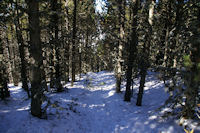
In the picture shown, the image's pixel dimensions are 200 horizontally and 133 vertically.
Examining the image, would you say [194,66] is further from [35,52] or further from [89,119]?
[35,52]

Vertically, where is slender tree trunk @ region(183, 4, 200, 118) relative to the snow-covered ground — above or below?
above

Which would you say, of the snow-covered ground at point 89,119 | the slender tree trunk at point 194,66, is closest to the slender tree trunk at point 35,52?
the snow-covered ground at point 89,119

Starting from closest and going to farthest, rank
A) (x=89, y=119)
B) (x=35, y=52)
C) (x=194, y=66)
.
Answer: (x=194, y=66) < (x=35, y=52) < (x=89, y=119)

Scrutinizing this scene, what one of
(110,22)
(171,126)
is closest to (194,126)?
(171,126)

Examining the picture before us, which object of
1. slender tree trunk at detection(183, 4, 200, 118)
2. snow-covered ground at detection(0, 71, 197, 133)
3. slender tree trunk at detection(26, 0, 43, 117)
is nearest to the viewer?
slender tree trunk at detection(183, 4, 200, 118)

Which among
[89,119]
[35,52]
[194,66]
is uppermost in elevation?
[35,52]

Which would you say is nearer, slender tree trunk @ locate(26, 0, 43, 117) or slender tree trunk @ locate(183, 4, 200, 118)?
slender tree trunk @ locate(183, 4, 200, 118)

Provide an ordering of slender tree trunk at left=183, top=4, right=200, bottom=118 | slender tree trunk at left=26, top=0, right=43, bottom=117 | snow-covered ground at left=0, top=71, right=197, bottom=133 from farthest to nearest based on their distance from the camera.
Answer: snow-covered ground at left=0, top=71, right=197, bottom=133 → slender tree trunk at left=26, top=0, right=43, bottom=117 → slender tree trunk at left=183, top=4, right=200, bottom=118

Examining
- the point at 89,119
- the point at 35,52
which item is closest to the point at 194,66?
the point at 89,119

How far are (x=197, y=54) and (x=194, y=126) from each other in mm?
3067

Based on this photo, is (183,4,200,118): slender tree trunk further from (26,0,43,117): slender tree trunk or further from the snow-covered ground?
(26,0,43,117): slender tree trunk

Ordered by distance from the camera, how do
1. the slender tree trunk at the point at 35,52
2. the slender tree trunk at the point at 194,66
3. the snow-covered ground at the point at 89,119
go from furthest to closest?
1. the snow-covered ground at the point at 89,119
2. the slender tree trunk at the point at 35,52
3. the slender tree trunk at the point at 194,66

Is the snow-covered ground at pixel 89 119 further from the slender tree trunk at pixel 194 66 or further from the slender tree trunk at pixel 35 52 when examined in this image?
the slender tree trunk at pixel 194 66

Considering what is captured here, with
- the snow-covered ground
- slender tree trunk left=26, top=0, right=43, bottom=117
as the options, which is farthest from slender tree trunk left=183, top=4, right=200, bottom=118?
slender tree trunk left=26, top=0, right=43, bottom=117
